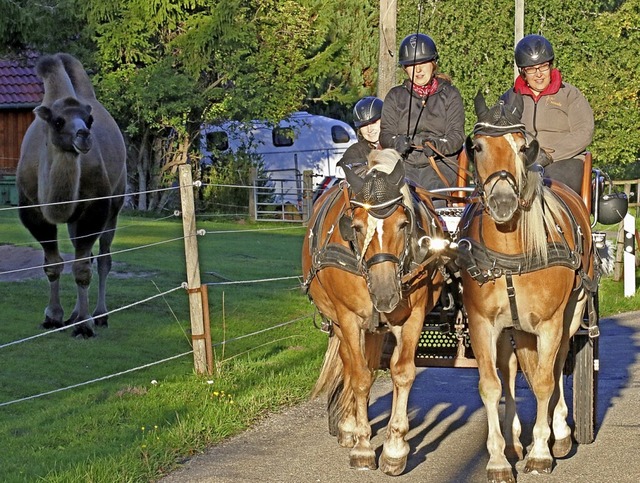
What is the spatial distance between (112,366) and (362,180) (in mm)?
4642

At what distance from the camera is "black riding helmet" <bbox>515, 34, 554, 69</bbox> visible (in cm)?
812

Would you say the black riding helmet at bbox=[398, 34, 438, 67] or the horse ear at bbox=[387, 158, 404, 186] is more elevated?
the black riding helmet at bbox=[398, 34, 438, 67]

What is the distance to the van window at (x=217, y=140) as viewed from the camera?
3425 cm

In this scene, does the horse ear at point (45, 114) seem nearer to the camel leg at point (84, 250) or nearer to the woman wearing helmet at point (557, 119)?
the camel leg at point (84, 250)

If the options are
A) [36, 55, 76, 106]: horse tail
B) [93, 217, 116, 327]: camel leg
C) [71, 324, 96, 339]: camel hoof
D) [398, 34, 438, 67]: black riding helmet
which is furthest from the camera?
[36, 55, 76, 106]: horse tail

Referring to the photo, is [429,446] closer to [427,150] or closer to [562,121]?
[427,150]

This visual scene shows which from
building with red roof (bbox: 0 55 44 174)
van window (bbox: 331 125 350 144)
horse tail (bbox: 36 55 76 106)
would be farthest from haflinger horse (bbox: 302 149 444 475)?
building with red roof (bbox: 0 55 44 174)

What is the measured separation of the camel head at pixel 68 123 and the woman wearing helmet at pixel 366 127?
443cm

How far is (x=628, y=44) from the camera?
117 feet

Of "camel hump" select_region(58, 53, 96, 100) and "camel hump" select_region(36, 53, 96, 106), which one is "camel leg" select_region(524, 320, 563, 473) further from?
"camel hump" select_region(58, 53, 96, 100)

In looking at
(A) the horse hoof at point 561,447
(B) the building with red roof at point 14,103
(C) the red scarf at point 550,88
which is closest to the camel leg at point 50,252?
(C) the red scarf at point 550,88

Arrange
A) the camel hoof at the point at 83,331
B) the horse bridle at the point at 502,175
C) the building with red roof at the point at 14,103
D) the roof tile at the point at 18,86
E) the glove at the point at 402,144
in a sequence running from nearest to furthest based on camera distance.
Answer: the horse bridle at the point at 502,175, the glove at the point at 402,144, the camel hoof at the point at 83,331, the roof tile at the point at 18,86, the building with red roof at the point at 14,103

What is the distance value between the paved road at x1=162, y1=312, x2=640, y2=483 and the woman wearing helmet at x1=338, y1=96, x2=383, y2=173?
2.04 metres

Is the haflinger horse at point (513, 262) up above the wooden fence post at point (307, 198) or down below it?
above
